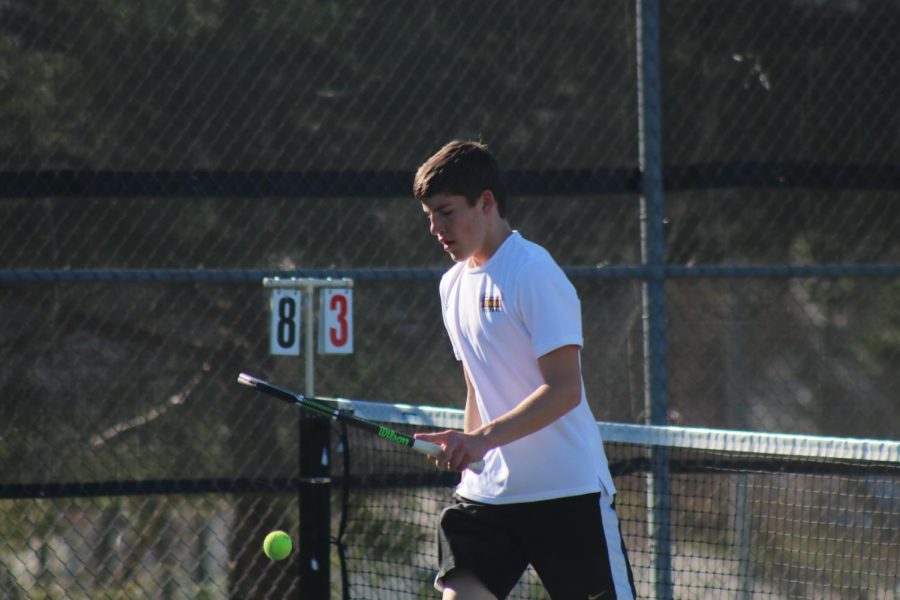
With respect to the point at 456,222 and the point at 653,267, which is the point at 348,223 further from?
the point at 456,222

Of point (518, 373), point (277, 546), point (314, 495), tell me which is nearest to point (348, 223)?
point (314, 495)

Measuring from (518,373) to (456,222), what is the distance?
39 cm

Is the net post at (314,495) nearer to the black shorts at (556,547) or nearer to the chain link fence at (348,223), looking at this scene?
the chain link fence at (348,223)

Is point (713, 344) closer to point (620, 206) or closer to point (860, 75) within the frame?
point (620, 206)

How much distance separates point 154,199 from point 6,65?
70cm

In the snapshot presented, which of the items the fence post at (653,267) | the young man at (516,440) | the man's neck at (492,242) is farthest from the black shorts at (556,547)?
the fence post at (653,267)

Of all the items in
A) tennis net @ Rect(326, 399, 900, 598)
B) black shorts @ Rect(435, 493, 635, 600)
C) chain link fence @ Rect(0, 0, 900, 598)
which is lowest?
black shorts @ Rect(435, 493, 635, 600)

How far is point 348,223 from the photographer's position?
483 cm

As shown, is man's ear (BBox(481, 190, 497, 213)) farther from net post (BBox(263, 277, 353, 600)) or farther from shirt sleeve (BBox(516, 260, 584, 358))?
net post (BBox(263, 277, 353, 600))

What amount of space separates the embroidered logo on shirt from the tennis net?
1.54 meters

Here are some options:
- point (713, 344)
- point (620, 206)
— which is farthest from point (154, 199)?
point (713, 344)

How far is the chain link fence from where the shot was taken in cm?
465

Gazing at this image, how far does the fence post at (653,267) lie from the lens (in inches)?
189

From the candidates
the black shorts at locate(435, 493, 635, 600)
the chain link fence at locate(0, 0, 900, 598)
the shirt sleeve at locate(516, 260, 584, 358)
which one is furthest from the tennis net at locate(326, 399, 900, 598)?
the shirt sleeve at locate(516, 260, 584, 358)
